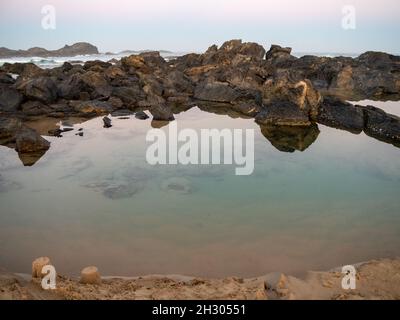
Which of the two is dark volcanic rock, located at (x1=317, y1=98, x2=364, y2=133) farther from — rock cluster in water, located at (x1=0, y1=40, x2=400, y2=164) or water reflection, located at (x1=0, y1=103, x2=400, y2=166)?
water reflection, located at (x1=0, y1=103, x2=400, y2=166)

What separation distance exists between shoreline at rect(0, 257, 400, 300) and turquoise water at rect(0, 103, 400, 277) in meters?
0.57

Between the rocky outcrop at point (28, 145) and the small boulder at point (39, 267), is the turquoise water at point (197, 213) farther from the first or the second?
the small boulder at point (39, 267)

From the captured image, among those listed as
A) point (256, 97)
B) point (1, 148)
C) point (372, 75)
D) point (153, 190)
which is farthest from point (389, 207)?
point (372, 75)

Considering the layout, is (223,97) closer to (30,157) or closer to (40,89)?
(40,89)

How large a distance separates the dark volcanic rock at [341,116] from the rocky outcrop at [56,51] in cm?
9392

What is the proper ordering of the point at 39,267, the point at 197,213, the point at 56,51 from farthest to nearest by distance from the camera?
the point at 56,51 < the point at 197,213 < the point at 39,267

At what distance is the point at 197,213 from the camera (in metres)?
8.84

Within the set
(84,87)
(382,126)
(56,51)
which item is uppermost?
(56,51)

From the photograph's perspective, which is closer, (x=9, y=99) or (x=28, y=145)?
(x=28, y=145)

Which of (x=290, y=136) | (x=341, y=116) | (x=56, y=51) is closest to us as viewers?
(x=290, y=136)

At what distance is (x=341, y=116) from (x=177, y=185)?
12618 mm

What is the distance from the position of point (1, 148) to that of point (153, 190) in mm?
7460

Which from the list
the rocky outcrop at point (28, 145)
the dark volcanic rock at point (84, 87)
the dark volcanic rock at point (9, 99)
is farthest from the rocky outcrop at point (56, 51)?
the rocky outcrop at point (28, 145)

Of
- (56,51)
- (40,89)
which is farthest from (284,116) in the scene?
(56,51)
